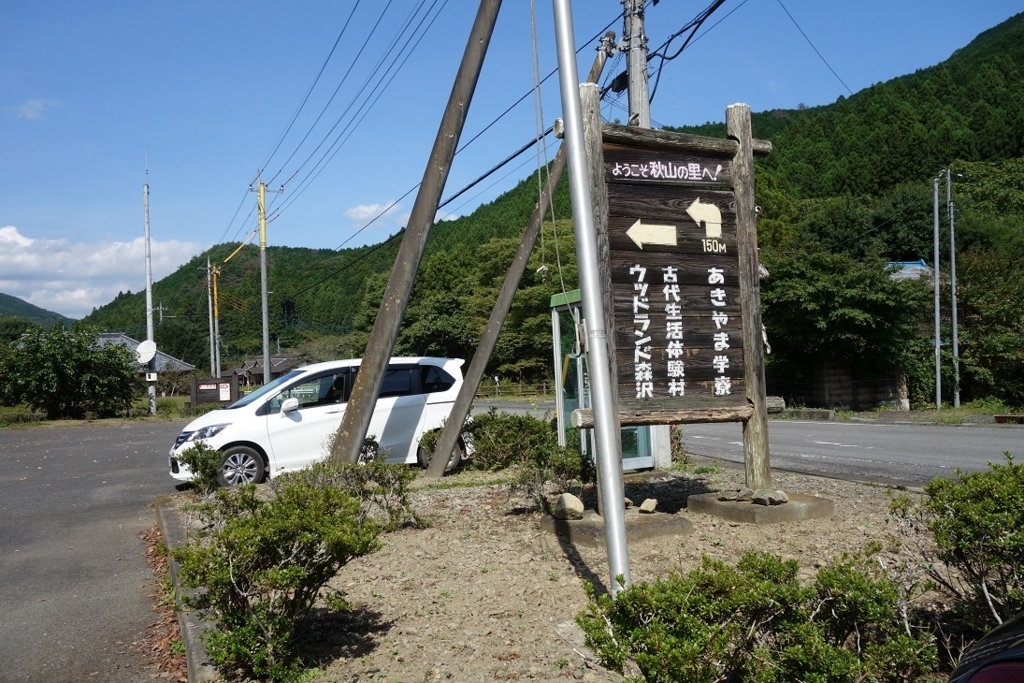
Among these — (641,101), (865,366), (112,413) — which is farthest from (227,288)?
(641,101)

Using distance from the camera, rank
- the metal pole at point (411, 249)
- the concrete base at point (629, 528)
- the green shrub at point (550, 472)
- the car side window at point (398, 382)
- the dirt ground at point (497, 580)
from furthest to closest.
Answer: the car side window at point (398, 382) → the metal pole at point (411, 249) → the green shrub at point (550, 472) → the concrete base at point (629, 528) → the dirt ground at point (497, 580)

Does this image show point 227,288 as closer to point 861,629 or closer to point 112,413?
point 112,413

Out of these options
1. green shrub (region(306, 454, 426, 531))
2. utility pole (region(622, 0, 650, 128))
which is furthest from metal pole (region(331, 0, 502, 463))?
utility pole (region(622, 0, 650, 128))

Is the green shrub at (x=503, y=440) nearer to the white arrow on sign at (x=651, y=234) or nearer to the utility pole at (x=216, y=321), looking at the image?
the white arrow on sign at (x=651, y=234)

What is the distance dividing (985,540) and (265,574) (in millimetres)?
3278

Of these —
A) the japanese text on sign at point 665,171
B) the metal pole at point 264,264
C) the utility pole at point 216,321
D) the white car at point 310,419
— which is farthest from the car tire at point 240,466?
the utility pole at point 216,321

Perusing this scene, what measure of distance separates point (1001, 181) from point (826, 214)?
15.4m

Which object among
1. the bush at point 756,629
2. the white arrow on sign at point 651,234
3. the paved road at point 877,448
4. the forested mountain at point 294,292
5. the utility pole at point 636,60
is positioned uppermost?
the forested mountain at point 294,292

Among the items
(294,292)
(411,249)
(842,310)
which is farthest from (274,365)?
(411,249)

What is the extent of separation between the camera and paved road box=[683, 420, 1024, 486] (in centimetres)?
1189

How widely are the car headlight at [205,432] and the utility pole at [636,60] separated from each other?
22.4 feet

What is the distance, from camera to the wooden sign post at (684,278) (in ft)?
22.2

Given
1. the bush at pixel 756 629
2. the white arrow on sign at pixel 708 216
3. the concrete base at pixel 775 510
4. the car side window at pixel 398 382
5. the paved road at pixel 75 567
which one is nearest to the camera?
the bush at pixel 756 629

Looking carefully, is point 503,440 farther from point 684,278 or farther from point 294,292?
point 294,292
